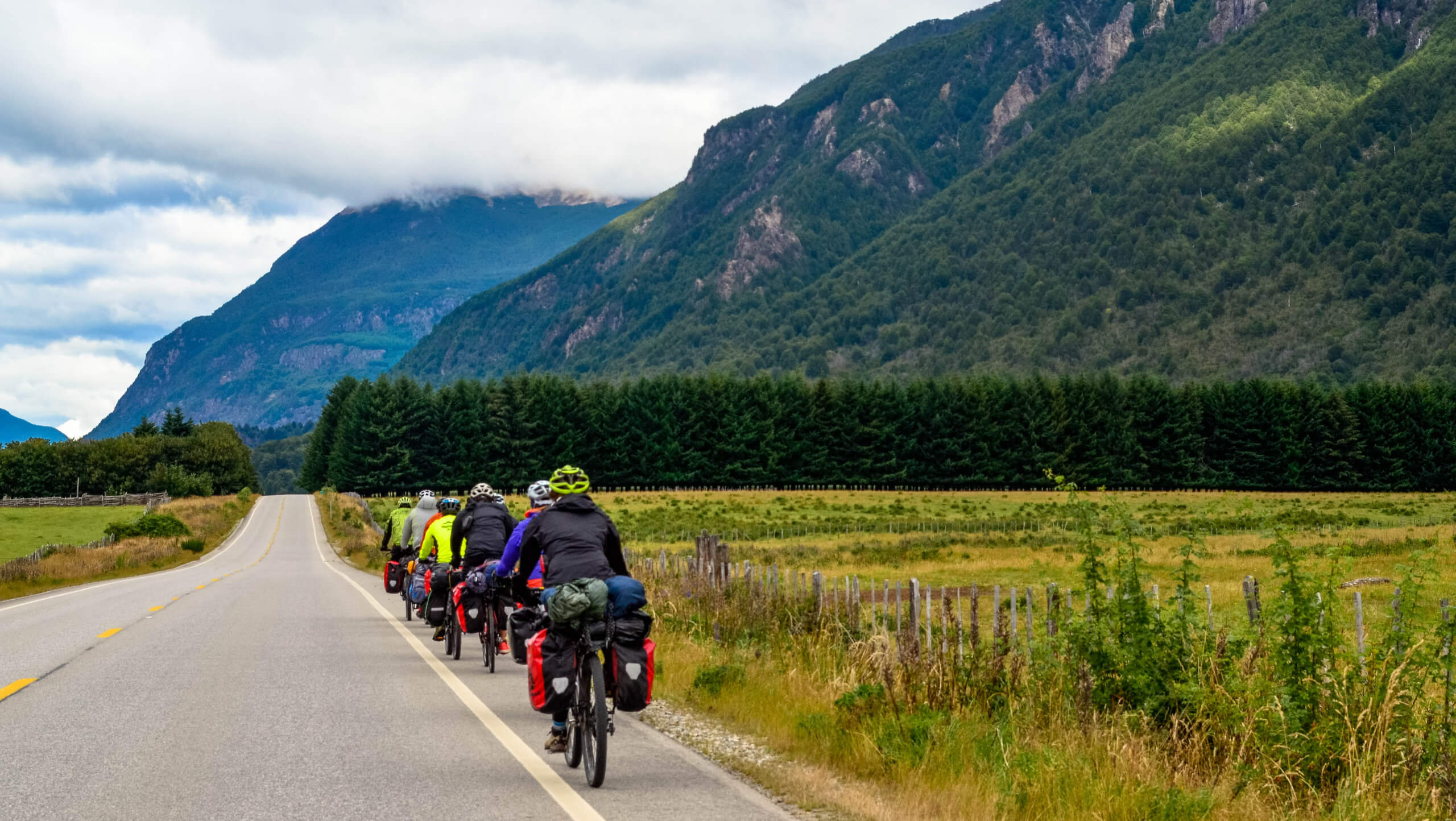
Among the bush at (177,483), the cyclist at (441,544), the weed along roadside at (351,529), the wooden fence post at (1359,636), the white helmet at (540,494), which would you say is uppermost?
the bush at (177,483)

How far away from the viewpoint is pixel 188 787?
7758 millimetres

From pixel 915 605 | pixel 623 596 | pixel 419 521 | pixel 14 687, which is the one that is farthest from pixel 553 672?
pixel 419 521

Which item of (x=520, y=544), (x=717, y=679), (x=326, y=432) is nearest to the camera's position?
(x=520, y=544)

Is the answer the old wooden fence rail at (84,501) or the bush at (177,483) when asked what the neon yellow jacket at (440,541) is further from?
the bush at (177,483)

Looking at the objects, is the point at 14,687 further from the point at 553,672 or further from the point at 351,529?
the point at 351,529

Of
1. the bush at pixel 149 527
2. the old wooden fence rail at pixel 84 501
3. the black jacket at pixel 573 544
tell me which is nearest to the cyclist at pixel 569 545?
the black jacket at pixel 573 544

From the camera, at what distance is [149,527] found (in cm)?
6066

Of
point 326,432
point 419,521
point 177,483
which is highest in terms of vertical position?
point 326,432

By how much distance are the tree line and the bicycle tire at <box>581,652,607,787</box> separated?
356 feet

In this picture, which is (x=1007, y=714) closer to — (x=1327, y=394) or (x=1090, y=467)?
(x=1090, y=467)

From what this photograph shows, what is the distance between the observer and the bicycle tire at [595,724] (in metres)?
7.91

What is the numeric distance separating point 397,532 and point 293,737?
1100 centimetres

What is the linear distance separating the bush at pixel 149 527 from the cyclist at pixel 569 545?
5386 centimetres

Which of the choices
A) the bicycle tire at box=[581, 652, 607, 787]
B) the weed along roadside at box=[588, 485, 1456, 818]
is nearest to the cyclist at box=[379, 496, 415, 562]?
the weed along roadside at box=[588, 485, 1456, 818]
